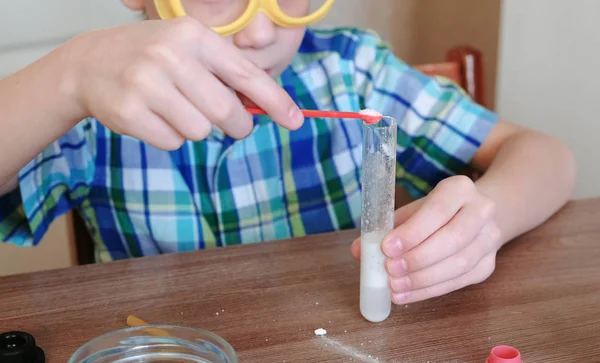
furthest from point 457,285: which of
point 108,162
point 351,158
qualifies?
point 108,162

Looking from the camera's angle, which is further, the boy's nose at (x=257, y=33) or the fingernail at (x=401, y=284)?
the boy's nose at (x=257, y=33)

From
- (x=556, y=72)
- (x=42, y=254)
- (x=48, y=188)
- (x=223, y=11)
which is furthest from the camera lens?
(x=42, y=254)

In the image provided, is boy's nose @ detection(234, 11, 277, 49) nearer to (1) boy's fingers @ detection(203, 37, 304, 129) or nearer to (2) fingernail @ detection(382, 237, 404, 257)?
(1) boy's fingers @ detection(203, 37, 304, 129)

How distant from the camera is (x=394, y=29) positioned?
190cm

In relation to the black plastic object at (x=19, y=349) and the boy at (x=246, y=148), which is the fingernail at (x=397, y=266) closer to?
the boy at (x=246, y=148)

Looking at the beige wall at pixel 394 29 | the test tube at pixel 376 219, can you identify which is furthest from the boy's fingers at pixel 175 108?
the beige wall at pixel 394 29

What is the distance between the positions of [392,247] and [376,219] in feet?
0.10

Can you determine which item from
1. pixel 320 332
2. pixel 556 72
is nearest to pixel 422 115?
pixel 320 332

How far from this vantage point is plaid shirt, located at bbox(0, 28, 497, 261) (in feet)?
3.15

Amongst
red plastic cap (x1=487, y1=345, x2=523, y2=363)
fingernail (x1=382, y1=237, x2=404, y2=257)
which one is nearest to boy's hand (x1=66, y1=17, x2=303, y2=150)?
fingernail (x1=382, y1=237, x2=404, y2=257)

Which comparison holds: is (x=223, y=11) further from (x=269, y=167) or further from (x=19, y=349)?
(x=19, y=349)

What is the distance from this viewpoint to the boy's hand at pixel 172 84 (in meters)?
0.61

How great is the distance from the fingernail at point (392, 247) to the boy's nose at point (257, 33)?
299mm

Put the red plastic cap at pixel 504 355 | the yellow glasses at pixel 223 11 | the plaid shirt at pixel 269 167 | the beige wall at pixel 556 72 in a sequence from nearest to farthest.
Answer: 1. the red plastic cap at pixel 504 355
2. the yellow glasses at pixel 223 11
3. the plaid shirt at pixel 269 167
4. the beige wall at pixel 556 72
